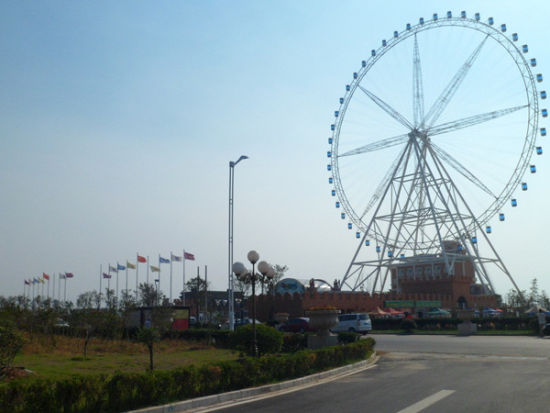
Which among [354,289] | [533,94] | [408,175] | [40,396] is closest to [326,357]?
[40,396]

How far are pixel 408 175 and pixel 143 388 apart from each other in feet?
174

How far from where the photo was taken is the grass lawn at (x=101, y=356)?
18.5m

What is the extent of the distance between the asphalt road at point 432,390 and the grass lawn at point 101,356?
6167 mm

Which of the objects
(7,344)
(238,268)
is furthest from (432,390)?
(7,344)

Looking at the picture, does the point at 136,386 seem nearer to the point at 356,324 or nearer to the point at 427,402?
the point at 427,402

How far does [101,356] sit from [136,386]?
14057 millimetres

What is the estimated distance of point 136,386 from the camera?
10.8 m

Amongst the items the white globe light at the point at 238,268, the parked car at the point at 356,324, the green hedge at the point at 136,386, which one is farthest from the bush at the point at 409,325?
the green hedge at the point at 136,386

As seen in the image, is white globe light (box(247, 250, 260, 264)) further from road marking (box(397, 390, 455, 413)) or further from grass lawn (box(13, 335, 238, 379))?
road marking (box(397, 390, 455, 413))

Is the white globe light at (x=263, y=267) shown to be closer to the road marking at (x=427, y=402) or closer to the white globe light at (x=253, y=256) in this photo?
the white globe light at (x=253, y=256)

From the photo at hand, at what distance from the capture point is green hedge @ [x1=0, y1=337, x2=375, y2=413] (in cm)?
930

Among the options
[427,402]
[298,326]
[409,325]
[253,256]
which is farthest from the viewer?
[409,325]

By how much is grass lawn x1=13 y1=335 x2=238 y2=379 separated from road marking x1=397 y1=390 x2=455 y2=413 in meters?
8.68

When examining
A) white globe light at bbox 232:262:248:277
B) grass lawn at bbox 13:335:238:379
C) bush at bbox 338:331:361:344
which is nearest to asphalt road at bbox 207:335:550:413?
bush at bbox 338:331:361:344
